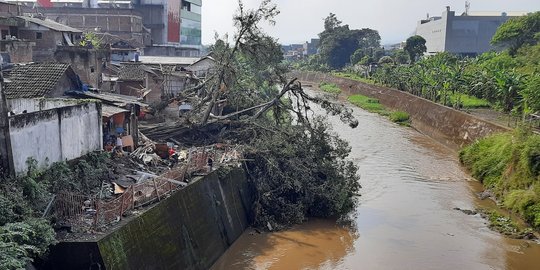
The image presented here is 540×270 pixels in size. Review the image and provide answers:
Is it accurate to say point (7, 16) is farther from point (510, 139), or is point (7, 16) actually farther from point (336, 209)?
point (510, 139)

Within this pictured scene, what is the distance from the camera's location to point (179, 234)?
1532 centimetres

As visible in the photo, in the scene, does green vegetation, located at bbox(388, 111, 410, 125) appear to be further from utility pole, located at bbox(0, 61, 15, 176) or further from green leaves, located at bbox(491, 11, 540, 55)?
utility pole, located at bbox(0, 61, 15, 176)

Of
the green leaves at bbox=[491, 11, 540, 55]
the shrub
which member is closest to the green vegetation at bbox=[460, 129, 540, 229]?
the shrub

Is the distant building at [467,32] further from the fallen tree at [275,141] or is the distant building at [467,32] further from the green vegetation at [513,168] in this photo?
the fallen tree at [275,141]

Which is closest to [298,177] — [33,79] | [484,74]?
[33,79]

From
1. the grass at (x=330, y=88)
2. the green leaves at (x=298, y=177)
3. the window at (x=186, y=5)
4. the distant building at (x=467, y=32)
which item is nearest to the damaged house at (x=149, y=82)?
the green leaves at (x=298, y=177)

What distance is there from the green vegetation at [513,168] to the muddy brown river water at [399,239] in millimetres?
1020

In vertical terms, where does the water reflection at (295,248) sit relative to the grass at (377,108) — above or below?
below

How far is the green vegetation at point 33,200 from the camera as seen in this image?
10.0 meters

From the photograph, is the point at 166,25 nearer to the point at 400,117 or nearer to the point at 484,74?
the point at 400,117

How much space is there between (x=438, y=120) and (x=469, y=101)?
4575 mm

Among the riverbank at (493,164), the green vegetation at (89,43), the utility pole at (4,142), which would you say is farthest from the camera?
the green vegetation at (89,43)

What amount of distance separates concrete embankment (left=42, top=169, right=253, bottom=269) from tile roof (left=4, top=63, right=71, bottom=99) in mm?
7356

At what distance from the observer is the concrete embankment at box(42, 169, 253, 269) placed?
38.2ft
